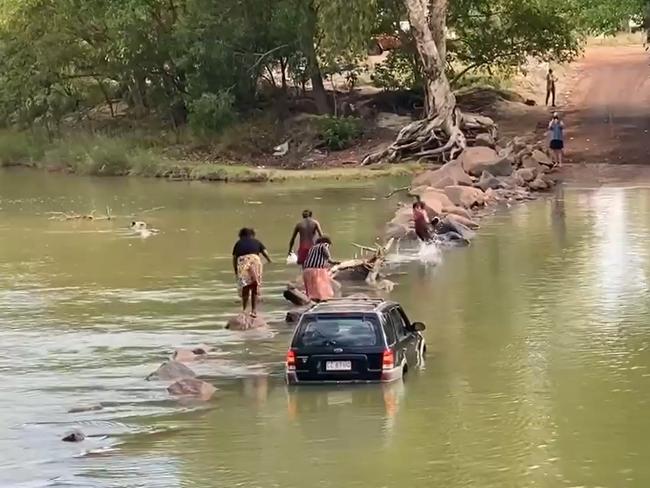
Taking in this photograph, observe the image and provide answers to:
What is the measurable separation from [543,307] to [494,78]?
142ft

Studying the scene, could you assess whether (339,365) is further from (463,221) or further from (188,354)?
(463,221)

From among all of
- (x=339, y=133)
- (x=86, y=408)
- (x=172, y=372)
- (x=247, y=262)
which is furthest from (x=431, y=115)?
(x=86, y=408)

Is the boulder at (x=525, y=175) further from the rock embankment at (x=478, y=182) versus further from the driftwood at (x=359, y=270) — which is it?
the driftwood at (x=359, y=270)

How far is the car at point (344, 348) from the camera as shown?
18.7 metres

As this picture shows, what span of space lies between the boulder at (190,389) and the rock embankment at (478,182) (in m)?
16.8

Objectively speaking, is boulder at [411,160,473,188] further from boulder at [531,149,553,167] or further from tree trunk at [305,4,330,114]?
tree trunk at [305,4,330,114]

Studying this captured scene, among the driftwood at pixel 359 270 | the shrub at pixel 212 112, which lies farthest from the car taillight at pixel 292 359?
the shrub at pixel 212 112

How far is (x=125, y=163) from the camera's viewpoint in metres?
61.2

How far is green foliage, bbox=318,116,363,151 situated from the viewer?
58812mm

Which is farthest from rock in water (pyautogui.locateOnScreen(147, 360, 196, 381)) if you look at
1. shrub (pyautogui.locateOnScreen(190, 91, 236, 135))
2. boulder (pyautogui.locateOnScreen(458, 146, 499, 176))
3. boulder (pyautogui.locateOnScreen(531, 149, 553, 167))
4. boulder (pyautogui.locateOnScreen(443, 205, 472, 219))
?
shrub (pyautogui.locateOnScreen(190, 91, 236, 135))

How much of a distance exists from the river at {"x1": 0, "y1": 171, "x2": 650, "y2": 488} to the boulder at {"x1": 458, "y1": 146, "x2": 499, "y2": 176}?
8.51 m

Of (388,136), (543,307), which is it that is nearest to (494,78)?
(388,136)

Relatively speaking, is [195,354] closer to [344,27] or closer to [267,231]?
[267,231]

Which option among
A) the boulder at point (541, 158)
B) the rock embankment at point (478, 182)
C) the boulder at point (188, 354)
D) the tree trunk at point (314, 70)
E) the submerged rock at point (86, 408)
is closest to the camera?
the submerged rock at point (86, 408)
